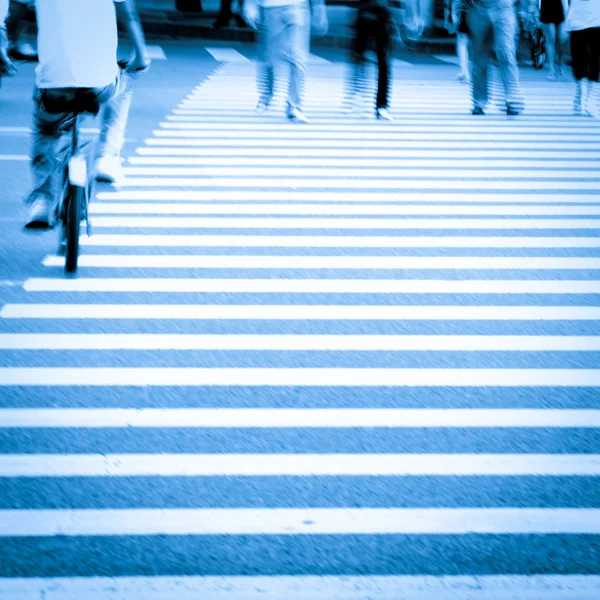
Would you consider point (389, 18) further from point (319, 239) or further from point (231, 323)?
point (231, 323)

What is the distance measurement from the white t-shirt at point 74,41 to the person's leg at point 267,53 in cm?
606

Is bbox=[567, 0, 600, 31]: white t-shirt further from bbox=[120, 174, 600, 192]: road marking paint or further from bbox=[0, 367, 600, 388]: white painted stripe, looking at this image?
bbox=[0, 367, 600, 388]: white painted stripe

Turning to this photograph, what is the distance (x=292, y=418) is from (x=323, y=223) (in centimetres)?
358

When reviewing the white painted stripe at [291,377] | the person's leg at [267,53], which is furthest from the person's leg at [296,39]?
the white painted stripe at [291,377]

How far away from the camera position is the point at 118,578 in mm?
3205

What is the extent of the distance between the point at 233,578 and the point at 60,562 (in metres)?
0.54

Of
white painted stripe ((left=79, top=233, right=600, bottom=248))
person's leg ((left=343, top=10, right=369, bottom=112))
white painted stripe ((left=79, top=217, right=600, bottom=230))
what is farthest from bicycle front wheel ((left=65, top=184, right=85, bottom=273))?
person's leg ((left=343, top=10, right=369, bottom=112))

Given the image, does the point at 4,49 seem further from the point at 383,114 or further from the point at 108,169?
the point at 383,114

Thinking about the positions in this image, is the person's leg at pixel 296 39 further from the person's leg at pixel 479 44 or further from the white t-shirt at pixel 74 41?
the white t-shirt at pixel 74 41

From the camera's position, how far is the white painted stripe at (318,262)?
667cm

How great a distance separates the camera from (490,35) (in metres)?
12.9

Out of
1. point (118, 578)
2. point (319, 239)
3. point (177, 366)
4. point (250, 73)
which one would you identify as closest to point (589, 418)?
point (177, 366)

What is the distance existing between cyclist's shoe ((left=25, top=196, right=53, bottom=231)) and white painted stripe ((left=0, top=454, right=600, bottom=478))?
2790 mm

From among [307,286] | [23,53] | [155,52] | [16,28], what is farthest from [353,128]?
[155,52]
